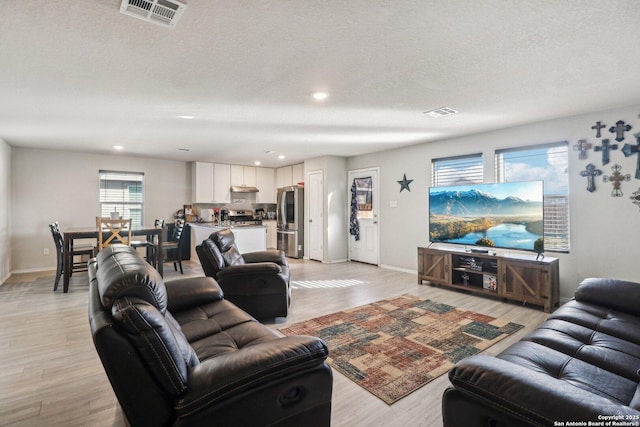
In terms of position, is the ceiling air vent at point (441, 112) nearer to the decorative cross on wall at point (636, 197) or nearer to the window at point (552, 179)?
the window at point (552, 179)

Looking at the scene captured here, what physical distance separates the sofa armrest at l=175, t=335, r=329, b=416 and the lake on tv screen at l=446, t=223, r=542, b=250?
361 cm

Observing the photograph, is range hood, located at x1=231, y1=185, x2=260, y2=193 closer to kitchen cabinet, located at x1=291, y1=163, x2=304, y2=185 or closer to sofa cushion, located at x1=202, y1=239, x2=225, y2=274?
kitchen cabinet, located at x1=291, y1=163, x2=304, y2=185

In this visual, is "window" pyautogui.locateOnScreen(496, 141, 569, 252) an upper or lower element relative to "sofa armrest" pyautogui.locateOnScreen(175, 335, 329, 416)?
upper

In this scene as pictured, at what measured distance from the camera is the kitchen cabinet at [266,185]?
28.2ft

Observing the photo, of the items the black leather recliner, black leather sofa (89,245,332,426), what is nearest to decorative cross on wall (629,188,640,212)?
the black leather recliner

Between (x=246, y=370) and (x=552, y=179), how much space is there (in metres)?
4.55

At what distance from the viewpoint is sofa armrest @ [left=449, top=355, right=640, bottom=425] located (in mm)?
990

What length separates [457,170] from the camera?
16.9ft

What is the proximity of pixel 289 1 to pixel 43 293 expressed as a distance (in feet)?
17.1

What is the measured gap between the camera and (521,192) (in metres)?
3.98

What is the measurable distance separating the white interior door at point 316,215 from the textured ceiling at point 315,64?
2705mm

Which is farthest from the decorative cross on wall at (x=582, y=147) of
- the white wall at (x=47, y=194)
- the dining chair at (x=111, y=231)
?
the white wall at (x=47, y=194)

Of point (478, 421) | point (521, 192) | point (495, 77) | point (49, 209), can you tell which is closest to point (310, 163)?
point (521, 192)

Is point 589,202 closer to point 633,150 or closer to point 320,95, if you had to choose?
point 633,150
